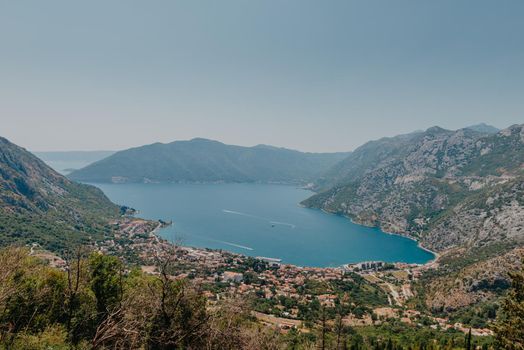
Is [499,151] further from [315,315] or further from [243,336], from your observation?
[243,336]

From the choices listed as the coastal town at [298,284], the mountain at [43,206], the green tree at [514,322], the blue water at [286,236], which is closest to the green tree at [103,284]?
the green tree at [514,322]

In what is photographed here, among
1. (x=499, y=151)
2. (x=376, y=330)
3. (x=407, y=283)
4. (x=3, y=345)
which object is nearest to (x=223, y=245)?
(x=407, y=283)

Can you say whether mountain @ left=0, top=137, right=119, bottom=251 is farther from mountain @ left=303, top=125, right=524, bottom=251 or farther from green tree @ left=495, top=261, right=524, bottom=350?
mountain @ left=303, top=125, right=524, bottom=251

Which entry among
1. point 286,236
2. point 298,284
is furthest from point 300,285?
point 286,236

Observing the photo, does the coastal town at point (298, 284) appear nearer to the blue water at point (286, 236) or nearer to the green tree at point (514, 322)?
the blue water at point (286, 236)

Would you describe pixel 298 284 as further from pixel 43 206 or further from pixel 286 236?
pixel 43 206

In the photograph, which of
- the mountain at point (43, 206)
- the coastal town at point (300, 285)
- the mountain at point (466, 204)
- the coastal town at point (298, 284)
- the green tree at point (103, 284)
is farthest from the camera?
the mountain at point (466, 204)

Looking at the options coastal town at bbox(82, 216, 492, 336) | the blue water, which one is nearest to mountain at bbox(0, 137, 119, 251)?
coastal town at bbox(82, 216, 492, 336)

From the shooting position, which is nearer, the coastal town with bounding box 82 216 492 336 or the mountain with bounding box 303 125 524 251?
the coastal town with bounding box 82 216 492 336
